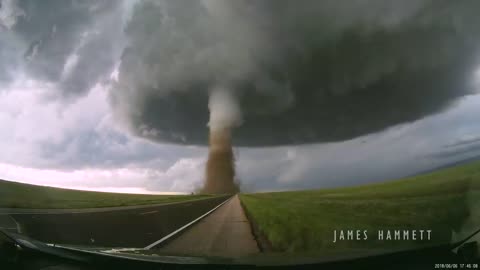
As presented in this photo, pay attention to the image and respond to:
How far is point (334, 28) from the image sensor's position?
283cm

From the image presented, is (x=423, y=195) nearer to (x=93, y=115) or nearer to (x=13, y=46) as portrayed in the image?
(x=93, y=115)

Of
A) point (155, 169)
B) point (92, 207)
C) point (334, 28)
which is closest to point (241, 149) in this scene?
point (155, 169)

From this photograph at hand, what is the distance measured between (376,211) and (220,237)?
3.91 ft

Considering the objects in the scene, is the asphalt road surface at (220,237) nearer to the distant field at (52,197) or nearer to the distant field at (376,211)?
the distant field at (376,211)

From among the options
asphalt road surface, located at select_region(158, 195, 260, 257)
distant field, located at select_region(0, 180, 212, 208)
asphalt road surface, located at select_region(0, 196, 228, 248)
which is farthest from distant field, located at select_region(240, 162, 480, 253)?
distant field, located at select_region(0, 180, 212, 208)

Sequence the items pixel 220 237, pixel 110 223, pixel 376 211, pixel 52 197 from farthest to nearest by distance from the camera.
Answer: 1. pixel 52 197
2. pixel 110 223
3. pixel 220 237
4. pixel 376 211

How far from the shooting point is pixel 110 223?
342 centimetres

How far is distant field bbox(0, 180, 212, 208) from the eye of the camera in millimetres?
3525

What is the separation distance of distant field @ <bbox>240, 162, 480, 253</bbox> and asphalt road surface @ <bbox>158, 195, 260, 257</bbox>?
136mm

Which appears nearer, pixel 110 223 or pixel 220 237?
pixel 220 237

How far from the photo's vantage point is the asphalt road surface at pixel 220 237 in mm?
3031

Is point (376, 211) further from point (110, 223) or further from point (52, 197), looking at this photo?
point (52, 197)

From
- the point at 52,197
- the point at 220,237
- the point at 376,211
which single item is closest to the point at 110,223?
the point at 52,197

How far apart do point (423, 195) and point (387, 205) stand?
29cm
